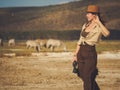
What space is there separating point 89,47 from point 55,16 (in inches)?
3681

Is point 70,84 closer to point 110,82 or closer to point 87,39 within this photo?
point 110,82

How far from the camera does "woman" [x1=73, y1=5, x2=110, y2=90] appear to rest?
9.87 metres

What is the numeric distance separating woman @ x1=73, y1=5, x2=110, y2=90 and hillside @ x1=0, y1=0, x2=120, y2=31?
81294 mm

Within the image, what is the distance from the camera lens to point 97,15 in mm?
9922

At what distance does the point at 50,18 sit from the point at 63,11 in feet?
14.2

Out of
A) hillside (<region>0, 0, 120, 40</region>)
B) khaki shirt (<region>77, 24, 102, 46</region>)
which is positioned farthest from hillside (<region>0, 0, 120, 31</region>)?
khaki shirt (<region>77, 24, 102, 46</region>)

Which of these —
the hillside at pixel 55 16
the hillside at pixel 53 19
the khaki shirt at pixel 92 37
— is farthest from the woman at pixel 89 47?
the hillside at pixel 55 16

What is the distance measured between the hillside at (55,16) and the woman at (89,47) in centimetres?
8129

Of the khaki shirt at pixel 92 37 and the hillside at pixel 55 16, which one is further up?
the khaki shirt at pixel 92 37

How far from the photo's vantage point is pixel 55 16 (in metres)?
103

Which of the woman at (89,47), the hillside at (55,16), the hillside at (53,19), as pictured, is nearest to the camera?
the woman at (89,47)

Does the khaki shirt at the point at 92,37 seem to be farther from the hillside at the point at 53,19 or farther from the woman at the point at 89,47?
the hillside at the point at 53,19

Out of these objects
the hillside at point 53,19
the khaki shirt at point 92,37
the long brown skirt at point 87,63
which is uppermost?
the khaki shirt at point 92,37

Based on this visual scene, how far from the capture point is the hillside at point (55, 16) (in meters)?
97.4
